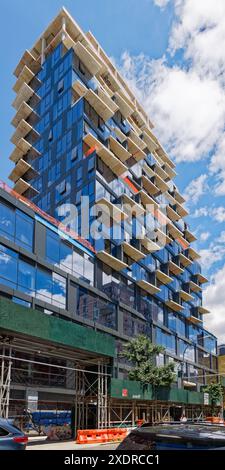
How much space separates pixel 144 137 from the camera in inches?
3159

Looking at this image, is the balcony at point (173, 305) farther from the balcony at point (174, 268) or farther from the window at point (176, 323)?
the balcony at point (174, 268)

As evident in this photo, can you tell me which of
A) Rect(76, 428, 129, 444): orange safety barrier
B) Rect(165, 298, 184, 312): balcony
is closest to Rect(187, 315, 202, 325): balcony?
Rect(165, 298, 184, 312): balcony

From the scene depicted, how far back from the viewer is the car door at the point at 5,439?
427 inches

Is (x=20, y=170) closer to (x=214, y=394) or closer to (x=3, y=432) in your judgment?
(x=214, y=394)

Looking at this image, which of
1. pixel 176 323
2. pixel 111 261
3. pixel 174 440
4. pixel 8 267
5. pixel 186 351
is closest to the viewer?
pixel 174 440

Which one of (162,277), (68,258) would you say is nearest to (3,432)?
(68,258)

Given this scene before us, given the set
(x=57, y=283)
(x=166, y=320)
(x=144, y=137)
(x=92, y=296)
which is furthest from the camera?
(x=144, y=137)

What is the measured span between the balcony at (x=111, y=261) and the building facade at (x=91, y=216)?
0.64 ft

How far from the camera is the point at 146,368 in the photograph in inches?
1566

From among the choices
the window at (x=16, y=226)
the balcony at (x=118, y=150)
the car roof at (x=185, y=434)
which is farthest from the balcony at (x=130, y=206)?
the car roof at (x=185, y=434)

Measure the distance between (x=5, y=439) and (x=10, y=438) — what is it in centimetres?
17
